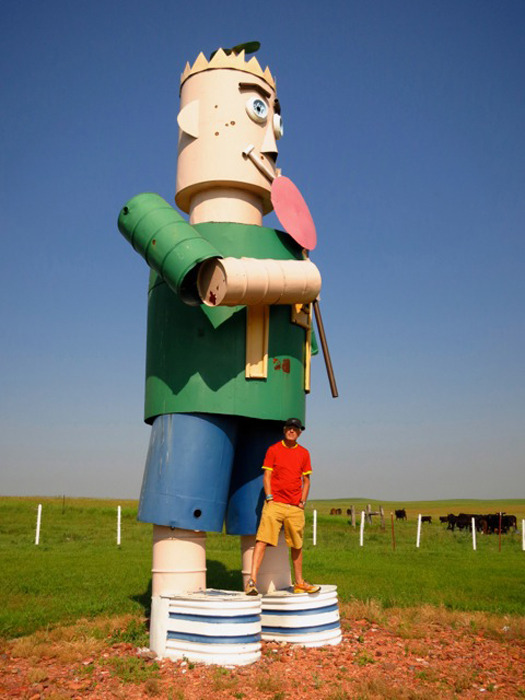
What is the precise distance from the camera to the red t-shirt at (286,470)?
5875 millimetres

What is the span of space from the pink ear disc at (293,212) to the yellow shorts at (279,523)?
2.59 metres

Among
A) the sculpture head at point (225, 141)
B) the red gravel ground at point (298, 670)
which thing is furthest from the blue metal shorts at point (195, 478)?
the sculpture head at point (225, 141)

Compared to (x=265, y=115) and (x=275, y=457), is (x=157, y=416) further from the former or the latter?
(x=265, y=115)

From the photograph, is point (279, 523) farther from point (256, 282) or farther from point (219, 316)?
point (256, 282)

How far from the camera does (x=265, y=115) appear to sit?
6.83 metres

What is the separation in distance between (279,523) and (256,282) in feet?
6.98

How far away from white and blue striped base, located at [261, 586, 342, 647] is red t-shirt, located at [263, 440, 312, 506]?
0.84 m

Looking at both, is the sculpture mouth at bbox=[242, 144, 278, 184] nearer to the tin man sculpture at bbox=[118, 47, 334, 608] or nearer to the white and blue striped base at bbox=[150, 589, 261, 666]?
the tin man sculpture at bbox=[118, 47, 334, 608]

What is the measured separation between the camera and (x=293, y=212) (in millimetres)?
6664

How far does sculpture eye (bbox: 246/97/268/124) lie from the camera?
671 cm

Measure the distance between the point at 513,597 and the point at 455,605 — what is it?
4.65ft

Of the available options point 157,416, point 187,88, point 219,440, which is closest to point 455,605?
point 219,440

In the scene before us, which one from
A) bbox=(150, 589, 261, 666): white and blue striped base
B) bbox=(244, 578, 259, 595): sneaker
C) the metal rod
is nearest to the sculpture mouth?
the metal rod

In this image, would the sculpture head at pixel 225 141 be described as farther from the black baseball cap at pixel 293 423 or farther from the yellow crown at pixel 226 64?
the black baseball cap at pixel 293 423
